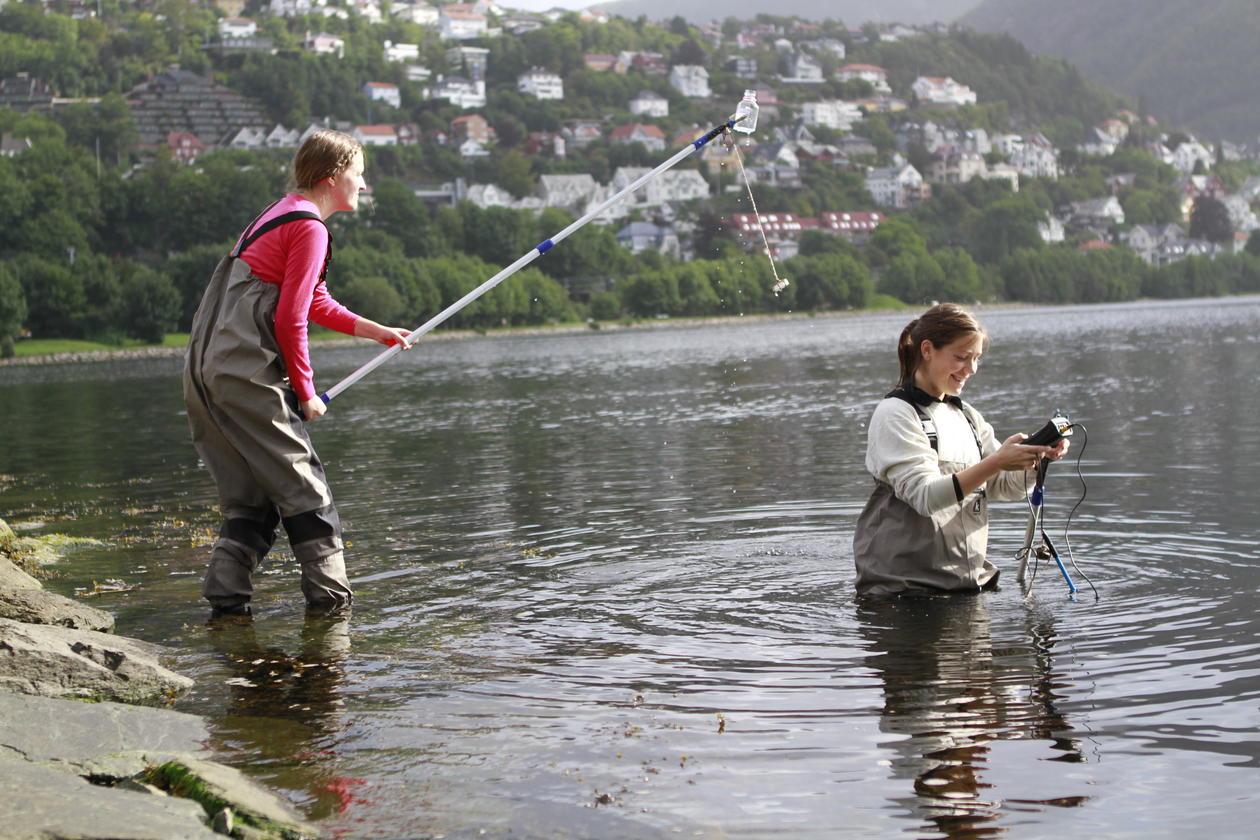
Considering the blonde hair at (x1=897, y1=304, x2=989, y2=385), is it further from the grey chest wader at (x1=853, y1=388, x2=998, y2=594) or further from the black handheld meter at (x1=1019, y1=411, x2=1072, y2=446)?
the black handheld meter at (x1=1019, y1=411, x2=1072, y2=446)

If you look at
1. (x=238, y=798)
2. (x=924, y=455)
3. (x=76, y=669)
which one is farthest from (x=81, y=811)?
(x=924, y=455)

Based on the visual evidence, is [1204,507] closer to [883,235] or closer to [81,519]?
[81,519]

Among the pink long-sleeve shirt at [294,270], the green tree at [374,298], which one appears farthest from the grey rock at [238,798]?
the green tree at [374,298]

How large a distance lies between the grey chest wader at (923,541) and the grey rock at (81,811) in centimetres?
451

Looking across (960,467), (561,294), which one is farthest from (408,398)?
(561,294)

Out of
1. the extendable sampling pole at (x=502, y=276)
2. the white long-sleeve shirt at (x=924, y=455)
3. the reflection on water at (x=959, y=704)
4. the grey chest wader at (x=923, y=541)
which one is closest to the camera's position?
the reflection on water at (x=959, y=704)

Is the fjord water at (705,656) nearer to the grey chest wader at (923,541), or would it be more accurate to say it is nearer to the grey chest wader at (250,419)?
the grey chest wader at (923,541)

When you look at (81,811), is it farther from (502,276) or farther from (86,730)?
(502,276)

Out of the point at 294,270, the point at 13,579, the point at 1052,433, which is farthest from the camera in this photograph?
the point at 13,579

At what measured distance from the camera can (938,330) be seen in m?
7.77

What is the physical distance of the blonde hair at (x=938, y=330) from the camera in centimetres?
772

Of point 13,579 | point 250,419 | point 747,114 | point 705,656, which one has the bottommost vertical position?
point 705,656

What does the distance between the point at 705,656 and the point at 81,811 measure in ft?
12.6

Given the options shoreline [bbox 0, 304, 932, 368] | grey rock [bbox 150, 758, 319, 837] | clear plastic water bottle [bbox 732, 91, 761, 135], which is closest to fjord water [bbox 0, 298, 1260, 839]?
grey rock [bbox 150, 758, 319, 837]
